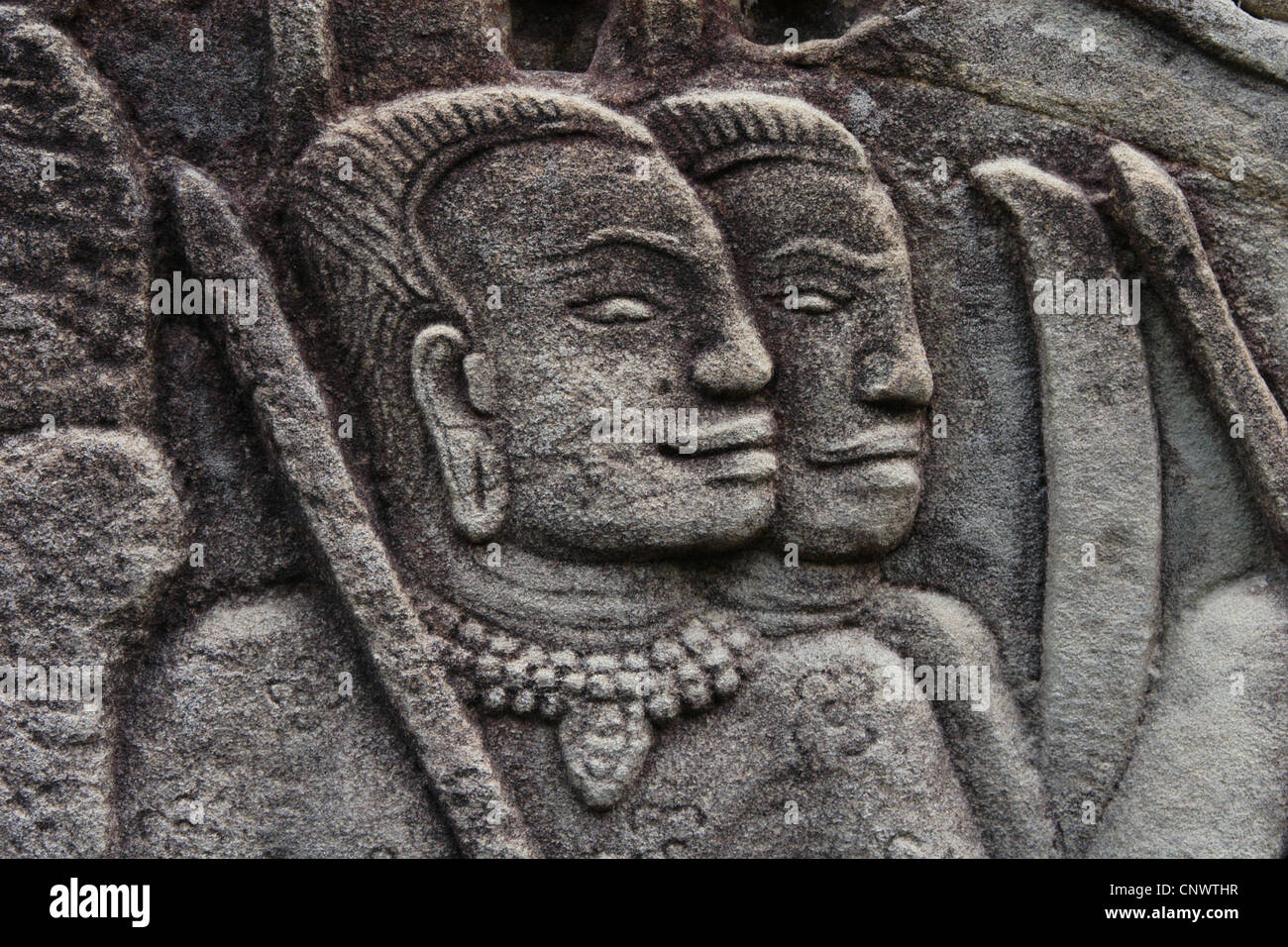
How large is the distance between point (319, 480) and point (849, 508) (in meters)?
1.35

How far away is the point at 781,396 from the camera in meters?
3.20

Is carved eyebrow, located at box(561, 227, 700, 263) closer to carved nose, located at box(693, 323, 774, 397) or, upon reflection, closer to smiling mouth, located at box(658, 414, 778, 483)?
carved nose, located at box(693, 323, 774, 397)

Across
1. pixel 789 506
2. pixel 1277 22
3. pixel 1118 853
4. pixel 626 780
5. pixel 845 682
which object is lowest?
pixel 1118 853

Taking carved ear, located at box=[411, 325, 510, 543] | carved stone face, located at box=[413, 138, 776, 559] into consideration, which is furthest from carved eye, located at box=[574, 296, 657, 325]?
carved ear, located at box=[411, 325, 510, 543]

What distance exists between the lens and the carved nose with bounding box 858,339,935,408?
311cm

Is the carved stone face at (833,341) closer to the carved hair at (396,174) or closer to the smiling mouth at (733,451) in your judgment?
the smiling mouth at (733,451)

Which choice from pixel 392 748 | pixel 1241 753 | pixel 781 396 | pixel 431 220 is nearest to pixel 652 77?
pixel 431 220

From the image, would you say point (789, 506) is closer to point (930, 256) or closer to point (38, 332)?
point (930, 256)

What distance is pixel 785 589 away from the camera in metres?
3.23

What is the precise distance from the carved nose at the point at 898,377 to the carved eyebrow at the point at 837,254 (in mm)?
219

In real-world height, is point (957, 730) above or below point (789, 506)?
below

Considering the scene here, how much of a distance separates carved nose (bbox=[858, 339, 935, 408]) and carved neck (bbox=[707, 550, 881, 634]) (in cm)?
46

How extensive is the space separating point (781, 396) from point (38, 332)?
1.87 metres

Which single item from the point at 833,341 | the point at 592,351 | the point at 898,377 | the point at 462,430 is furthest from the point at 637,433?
the point at 898,377
